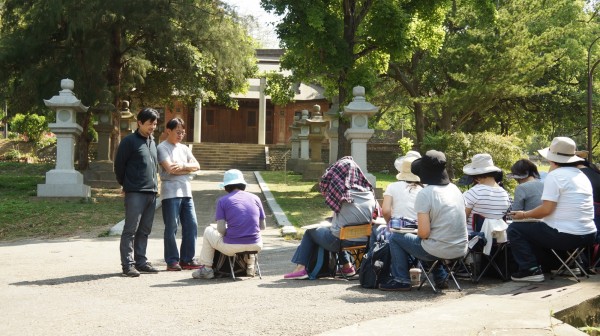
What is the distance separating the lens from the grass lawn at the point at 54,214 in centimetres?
1271

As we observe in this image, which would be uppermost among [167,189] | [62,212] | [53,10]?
[53,10]

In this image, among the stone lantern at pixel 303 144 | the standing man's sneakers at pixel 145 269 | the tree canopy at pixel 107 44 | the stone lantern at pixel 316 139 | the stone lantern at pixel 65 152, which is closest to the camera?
the standing man's sneakers at pixel 145 269

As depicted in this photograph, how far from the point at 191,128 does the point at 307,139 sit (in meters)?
16.0

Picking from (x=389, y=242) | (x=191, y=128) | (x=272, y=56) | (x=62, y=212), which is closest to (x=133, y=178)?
(x=389, y=242)

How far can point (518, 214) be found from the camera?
284 inches

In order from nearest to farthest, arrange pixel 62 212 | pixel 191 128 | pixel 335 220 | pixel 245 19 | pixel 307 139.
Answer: pixel 335 220 < pixel 62 212 < pixel 245 19 < pixel 307 139 < pixel 191 128

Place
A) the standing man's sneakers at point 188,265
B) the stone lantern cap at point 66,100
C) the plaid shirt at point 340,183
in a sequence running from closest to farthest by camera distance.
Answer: the plaid shirt at point 340,183, the standing man's sneakers at point 188,265, the stone lantern cap at point 66,100

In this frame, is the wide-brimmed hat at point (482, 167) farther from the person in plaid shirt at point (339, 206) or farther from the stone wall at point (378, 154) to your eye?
the stone wall at point (378, 154)

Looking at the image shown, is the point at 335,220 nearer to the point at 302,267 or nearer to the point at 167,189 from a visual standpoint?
the point at 302,267

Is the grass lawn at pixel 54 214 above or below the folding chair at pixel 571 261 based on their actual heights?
below

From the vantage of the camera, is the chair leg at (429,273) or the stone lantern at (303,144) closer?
the chair leg at (429,273)

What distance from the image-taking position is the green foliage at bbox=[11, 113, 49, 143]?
36.9 meters

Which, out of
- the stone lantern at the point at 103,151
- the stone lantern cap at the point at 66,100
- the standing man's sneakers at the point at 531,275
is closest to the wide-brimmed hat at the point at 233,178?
the standing man's sneakers at the point at 531,275

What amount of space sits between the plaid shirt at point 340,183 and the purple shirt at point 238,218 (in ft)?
2.85
